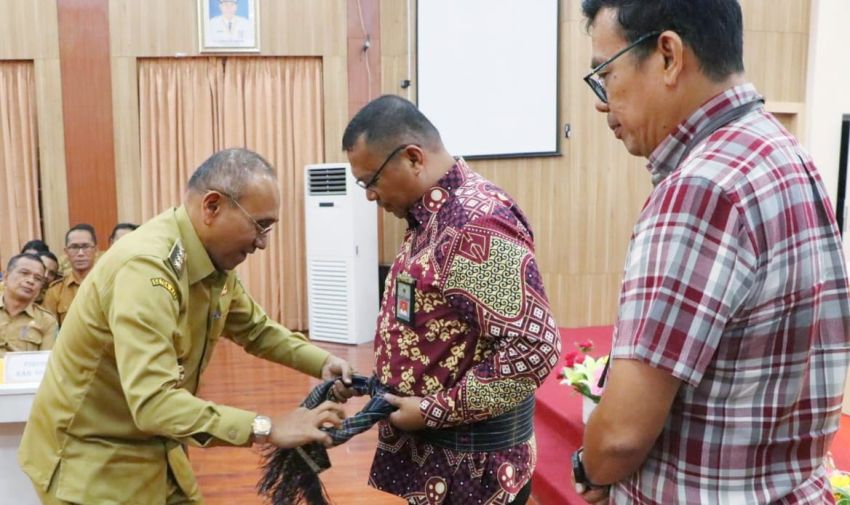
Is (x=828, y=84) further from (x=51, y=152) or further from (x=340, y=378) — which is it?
(x=51, y=152)

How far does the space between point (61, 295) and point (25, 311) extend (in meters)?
1.09

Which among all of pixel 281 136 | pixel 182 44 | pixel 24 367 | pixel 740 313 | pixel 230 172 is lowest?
pixel 24 367

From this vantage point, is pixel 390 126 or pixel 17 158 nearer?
pixel 390 126

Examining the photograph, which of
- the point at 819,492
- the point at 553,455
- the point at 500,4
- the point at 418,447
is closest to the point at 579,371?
the point at 553,455

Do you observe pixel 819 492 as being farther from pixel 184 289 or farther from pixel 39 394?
pixel 39 394

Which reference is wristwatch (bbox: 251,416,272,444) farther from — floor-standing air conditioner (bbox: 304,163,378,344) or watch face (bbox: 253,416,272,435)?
floor-standing air conditioner (bbox: 304,163,378,344)

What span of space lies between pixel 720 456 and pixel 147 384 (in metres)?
0.99

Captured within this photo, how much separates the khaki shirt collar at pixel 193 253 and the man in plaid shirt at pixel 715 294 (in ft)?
3.25

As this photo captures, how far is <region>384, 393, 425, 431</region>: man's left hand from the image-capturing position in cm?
134

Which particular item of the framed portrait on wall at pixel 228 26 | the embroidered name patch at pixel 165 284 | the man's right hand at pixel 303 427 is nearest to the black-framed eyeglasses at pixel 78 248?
the framed portrait on wall at pixel 228 26

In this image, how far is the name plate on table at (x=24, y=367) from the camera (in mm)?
2371

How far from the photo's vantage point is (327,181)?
6.12 metres

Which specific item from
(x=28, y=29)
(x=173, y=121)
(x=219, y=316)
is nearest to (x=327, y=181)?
(x=173, y=121)

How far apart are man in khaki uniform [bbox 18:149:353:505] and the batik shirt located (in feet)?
0.65
